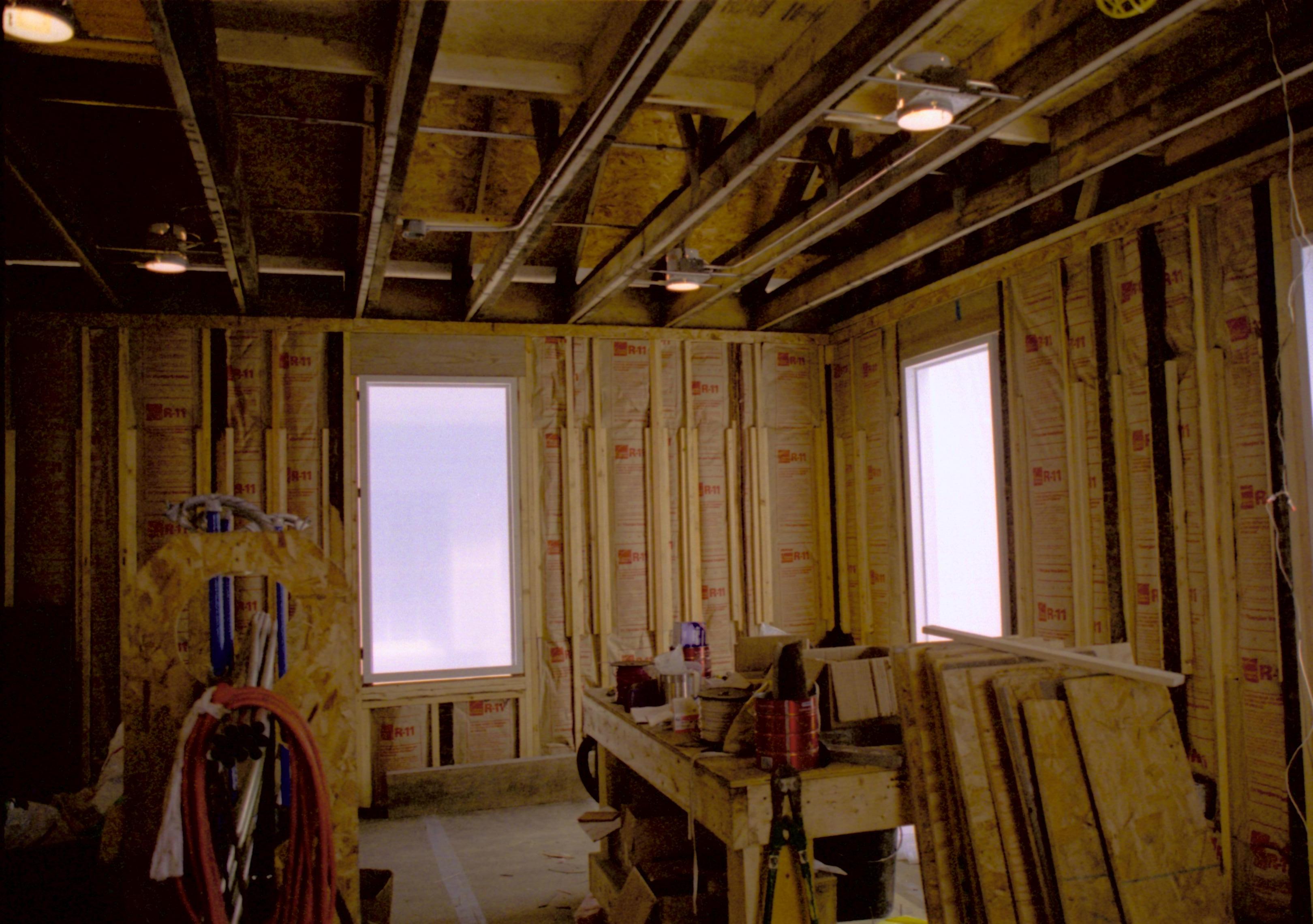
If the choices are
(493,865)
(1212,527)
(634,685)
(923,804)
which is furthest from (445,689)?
(1212,527)

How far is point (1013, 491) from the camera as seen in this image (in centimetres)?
505

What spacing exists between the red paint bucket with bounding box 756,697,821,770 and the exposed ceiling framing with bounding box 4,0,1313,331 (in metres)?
1.91

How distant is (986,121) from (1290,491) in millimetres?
1869

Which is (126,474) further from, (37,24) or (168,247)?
(37,24)

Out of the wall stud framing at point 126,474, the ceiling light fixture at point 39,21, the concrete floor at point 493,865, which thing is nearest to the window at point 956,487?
the concrete floor at point 493,865

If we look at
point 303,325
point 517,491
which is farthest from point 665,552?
point 303,325

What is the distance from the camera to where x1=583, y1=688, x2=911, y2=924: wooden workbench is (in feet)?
8.39

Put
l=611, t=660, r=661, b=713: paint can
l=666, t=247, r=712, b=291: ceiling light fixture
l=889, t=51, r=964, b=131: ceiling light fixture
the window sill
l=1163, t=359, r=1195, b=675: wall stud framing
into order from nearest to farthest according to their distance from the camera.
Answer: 1. l=889, t=51, r=964, b=131: ceiling light fixture
2. l=611, t=660, r=661, b=713: paint can
3. l=1163, t=359, r=1195, b=675: wall stud framing
4. l=666, t=247, r=712, b=291: ceiling light fixture
5. the window sill

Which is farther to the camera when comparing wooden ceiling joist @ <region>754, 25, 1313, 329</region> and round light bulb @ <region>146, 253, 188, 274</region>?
round light bulb @ <region>146, 253, 188, 274</region>

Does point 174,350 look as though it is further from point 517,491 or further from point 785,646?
point 785,646

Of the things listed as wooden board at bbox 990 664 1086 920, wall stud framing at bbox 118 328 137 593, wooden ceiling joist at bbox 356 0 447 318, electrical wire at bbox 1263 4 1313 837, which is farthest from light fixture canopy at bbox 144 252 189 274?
electrical wire at bbox 1263 4 1313 837

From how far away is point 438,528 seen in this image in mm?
6074

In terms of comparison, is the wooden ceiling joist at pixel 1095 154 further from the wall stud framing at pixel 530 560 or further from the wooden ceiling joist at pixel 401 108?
the wooden ceiling joist at pixel 401 108

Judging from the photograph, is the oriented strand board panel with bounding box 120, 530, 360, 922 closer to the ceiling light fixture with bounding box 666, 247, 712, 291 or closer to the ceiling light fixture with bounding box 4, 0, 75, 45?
the ceiling light fixture with bounding box 4, 0, 75, 45
